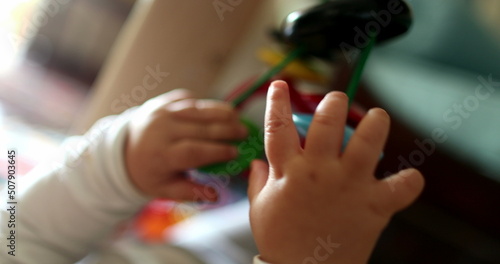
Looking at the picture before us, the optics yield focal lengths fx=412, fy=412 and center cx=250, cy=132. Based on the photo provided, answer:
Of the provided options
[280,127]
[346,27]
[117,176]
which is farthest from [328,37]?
[117,176]

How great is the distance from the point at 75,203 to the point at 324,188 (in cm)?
29

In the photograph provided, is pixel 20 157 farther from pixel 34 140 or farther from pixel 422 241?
pixel 422 241

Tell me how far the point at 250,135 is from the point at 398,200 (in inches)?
Result: 7.5

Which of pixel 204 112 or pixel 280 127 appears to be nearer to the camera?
pixel 280 127

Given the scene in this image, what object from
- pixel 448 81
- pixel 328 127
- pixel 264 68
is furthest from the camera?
pixel 264 68

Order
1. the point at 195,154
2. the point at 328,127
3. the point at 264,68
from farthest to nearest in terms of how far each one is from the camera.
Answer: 1. the point at 264,68
2. the point at 195,154
3. the point at 328,127

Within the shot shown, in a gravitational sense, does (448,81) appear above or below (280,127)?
below

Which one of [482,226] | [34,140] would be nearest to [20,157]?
[34,140]

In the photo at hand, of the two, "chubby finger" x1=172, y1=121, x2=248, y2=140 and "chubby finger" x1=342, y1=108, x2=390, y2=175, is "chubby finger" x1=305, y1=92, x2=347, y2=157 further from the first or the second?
"chubby finger" x1=172, y1=121, x2=248, y2=140

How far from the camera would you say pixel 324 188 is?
0.91ft

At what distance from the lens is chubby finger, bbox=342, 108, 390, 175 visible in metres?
0.28

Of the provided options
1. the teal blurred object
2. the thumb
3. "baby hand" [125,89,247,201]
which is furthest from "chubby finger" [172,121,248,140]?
the teal blurred object

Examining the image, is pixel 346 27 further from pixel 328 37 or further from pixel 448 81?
pixel 448 81

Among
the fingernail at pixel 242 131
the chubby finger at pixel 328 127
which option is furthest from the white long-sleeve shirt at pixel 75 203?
the chubby finger at pixel 328 127
